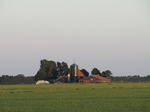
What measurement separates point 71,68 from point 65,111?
168 metres

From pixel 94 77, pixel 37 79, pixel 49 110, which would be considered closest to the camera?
pixel 49 110

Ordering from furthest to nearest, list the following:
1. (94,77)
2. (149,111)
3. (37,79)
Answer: (37,79) → (94,77) → (149,111)

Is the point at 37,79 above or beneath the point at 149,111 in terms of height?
above

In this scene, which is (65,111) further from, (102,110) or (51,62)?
(51,62)

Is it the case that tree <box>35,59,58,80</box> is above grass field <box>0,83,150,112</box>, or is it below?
above

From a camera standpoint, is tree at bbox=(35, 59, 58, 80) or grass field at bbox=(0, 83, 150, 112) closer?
grass field at bbox=(0, 83, 150, 112)

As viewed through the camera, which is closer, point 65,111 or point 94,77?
point 65,111

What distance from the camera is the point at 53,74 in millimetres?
198750

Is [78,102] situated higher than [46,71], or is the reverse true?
[46,71]

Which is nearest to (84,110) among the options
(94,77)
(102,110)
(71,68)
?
(102,110)

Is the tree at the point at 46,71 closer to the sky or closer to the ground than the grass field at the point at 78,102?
closer to the sky

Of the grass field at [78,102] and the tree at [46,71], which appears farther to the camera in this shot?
the tree at [46,71]

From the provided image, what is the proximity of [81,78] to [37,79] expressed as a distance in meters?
23.3

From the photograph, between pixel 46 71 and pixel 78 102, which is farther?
pixel 46 71
